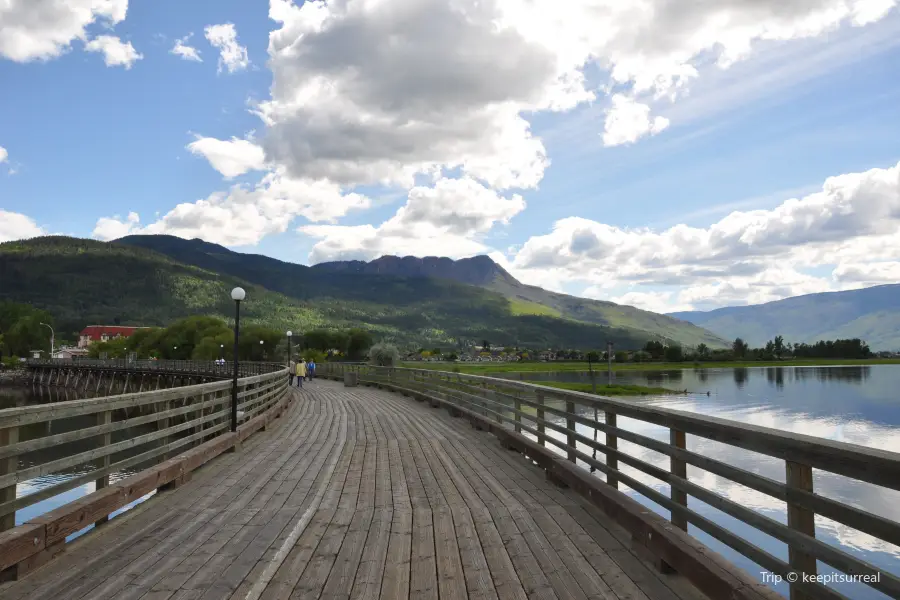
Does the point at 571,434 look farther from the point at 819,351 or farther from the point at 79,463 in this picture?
the point at 819,351

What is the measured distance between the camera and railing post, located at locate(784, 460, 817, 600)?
3.35 meters

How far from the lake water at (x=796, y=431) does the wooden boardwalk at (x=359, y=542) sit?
2.24m

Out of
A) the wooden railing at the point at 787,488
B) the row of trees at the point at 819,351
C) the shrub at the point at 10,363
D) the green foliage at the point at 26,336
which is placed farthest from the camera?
the row of trees at the point at 819,351

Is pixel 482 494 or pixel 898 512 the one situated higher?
pixel 482 494

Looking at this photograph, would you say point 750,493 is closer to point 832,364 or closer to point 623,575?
point 623,575

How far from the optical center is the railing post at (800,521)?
3.35 metres

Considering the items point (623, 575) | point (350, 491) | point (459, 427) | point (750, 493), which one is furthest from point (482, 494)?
point (750, 493)

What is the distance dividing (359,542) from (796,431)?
34.2 m

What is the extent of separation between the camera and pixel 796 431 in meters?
33.7

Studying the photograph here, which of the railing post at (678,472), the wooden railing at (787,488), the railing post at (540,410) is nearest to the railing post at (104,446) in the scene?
the wooden railing at (787,488)

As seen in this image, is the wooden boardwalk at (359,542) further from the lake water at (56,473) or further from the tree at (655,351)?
the tree at (655,351)

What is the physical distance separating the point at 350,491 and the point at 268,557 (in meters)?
2.60

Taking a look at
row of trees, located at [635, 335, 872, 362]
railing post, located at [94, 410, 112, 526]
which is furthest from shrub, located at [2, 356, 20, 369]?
railing post, located at [94, 410, 112, 526]

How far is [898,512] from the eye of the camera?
25484 mm
